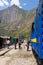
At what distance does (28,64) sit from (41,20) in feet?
16.9

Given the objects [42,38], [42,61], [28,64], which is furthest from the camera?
[28,64]

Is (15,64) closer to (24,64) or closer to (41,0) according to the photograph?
(24,64)

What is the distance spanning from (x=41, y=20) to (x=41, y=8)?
494 mm

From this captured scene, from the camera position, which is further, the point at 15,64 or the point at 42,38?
the point at 15,64

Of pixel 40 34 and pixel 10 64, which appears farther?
pixel 10 64

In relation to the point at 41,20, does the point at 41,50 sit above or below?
below

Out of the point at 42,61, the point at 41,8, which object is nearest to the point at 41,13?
the point at 41,8

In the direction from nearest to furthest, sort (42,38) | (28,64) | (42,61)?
(42,38), (42,61), (28,64)

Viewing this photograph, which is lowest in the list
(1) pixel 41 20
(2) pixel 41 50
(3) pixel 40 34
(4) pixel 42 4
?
(2) pixel 41 50

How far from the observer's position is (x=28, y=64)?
503 inches

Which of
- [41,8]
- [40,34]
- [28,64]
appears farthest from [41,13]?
[28,64]

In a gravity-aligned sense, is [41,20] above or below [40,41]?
above

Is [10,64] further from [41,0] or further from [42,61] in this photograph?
[41,0]

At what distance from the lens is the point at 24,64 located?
12.8m
